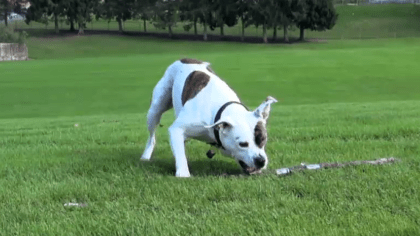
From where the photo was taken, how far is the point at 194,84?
5.44m

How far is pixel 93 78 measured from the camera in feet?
84.9

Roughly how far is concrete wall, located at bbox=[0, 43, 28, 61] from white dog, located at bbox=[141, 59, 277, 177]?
144ft

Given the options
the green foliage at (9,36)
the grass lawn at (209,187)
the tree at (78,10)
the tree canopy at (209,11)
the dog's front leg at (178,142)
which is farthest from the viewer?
the tree at (78,10)

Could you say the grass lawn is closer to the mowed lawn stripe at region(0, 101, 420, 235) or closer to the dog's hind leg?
the mowed lawn stripe at region(0, 101, 420, 235)

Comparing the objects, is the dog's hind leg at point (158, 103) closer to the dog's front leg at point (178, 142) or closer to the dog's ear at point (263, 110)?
the dog's front leg at point (178, 142)

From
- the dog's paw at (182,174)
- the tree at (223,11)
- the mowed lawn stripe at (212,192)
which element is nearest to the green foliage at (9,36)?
the tree at (223,11)

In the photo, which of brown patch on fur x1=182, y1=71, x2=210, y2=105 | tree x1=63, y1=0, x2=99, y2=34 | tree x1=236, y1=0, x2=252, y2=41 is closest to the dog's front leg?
brown patch on fur x1=182, y1=71, x2=210, y2=105

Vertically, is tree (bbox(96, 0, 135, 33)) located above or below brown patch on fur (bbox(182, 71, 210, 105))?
above

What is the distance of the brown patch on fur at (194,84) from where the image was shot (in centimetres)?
533

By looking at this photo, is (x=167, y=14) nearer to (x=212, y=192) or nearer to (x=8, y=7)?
(x=8, y=7)

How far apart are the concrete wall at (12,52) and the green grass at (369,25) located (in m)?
33.8

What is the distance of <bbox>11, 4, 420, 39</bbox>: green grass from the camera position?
72.4 meters

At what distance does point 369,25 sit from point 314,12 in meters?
15.8

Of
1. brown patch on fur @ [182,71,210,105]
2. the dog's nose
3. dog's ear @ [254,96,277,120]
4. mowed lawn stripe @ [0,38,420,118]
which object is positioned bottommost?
mowed lawn stripe @ [0,38,420,118]
